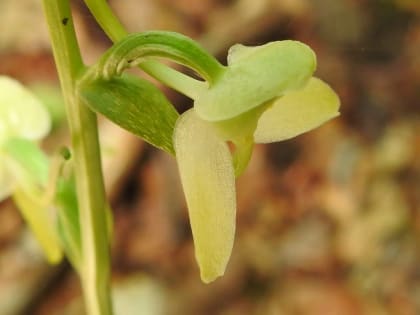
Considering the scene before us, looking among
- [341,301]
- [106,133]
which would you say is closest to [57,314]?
[106,133]

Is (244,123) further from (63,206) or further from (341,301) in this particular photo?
(341,301)

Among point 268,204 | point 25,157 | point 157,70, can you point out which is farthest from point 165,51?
point 268,204

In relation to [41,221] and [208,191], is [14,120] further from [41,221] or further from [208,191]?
[208,191]

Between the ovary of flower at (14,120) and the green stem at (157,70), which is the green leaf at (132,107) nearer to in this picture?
the green stem at (157,70)

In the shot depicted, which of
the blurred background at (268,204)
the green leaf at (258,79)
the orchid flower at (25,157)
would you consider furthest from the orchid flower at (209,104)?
the blurred background at (268,204)

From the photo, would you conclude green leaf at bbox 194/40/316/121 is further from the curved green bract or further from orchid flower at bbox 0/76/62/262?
orchid flower at bbox 0/76/62/262

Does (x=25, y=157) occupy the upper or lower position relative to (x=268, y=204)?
upper
